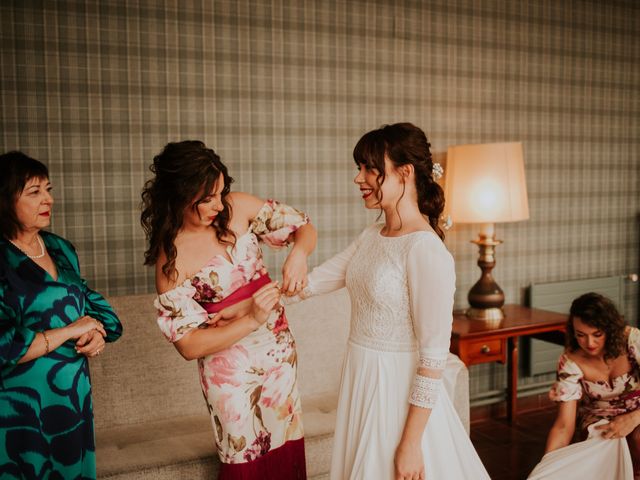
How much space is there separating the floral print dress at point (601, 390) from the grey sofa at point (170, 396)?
1.66ft

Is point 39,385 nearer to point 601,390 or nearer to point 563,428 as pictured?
point 563,428

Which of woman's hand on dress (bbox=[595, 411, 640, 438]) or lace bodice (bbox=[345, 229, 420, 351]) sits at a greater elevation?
lace bodice (bbox=[345, 229, 420, 351])

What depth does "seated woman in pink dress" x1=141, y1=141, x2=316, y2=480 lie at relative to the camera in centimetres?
183

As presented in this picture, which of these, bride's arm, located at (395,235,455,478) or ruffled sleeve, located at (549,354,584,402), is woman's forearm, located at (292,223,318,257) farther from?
ruffled sleeve, located at (549,354,584,402)

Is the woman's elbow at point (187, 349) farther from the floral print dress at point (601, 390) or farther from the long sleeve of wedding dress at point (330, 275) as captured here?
the floral print dress at point (601, 390)

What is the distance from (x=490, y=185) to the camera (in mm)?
3477

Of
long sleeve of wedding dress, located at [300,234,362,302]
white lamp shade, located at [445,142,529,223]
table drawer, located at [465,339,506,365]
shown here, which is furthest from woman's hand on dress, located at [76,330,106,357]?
white lamp shade, located at [445,142,529,223]

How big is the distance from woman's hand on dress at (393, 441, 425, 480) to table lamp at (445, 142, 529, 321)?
2140 mm

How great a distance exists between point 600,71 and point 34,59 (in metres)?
3.70

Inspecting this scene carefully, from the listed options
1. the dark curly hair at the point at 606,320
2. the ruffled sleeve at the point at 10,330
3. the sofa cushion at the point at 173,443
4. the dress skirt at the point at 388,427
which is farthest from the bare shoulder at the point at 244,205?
the dark curly hair at the point at 606,320

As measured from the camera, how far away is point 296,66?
343 centimetres

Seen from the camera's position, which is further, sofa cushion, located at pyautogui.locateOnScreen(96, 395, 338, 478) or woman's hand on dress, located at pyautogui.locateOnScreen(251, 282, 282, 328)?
sofa cushion, located at pyautogui.locateOnScreen(96, 395, 338, 478)

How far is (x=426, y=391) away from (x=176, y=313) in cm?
78

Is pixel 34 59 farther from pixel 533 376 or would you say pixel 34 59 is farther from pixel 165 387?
pixel 533 376
